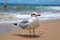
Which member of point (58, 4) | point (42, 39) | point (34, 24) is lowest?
point (42, 39)

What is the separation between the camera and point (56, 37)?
3.68 metres

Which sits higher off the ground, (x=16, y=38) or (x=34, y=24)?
(x=34, y=24)

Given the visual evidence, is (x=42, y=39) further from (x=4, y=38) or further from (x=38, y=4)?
(x=38, y=4)

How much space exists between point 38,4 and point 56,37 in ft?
48.4

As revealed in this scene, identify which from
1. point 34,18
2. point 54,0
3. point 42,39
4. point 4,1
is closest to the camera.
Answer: point 42,39

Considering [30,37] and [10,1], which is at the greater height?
[10,1]

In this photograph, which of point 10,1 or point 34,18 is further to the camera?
point 10,1

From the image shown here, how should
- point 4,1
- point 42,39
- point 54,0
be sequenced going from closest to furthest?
point 42,39 < point 4,1 < point 54,0

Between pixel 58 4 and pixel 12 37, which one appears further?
pixel 58 4

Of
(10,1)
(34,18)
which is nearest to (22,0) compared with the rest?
(10,1)

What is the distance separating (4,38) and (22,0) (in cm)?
1528

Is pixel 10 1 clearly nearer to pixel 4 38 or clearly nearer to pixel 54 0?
pixel 54 0

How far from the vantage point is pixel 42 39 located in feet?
11.8

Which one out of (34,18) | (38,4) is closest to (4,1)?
(38,4)
